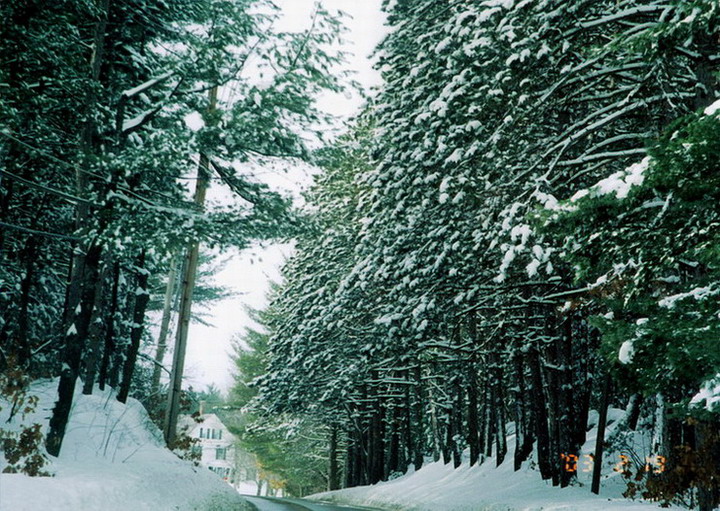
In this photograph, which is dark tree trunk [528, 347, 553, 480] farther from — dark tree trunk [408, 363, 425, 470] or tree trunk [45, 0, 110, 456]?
tree trunk [45, 0, 110, 456]

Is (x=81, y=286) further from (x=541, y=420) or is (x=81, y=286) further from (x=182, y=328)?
(x=541, y=420)

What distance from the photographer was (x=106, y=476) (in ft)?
31.9

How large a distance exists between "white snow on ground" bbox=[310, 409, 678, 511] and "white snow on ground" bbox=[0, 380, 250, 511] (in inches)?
228

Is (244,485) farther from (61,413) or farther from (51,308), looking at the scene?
(61,413)

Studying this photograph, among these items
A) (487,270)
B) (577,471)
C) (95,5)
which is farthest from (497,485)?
(95,5)

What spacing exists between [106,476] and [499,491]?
10097mm

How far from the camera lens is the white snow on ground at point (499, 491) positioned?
39.7 ft

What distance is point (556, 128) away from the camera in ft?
43.0

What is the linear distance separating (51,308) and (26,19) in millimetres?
9639

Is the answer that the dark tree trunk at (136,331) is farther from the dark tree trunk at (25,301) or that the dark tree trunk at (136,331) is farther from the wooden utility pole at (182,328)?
the dark tree trunk at (25,301)

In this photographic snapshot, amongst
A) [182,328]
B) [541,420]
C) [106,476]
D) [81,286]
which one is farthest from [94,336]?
[541,420]

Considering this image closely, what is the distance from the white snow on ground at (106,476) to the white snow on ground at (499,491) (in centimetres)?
580

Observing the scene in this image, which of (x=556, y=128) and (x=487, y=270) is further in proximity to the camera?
(x=487, y=270)

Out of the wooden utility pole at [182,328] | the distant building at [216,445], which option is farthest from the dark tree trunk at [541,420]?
the distant building at [216,445]
